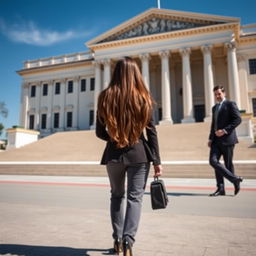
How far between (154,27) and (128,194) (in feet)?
111

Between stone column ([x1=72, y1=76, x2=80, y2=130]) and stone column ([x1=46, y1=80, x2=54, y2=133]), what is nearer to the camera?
stone column ([x1=72, y1=76, x2=80, y2=130])

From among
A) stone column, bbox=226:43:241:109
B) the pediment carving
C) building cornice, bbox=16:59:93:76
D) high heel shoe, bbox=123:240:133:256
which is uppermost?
the pediment carving

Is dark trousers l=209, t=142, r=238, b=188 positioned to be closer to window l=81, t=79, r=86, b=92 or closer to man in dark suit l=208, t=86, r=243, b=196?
man in dark suit l=208, t=86, r=243, b=196

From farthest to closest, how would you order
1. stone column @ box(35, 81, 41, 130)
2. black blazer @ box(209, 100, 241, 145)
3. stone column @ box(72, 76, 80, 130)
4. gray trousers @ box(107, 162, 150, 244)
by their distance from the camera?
1. stone column @ box(35, 81, 41, 130)
2. stone column @ box(72, 76, 80, 130)
3. black blazer @ box(209, 100, 241, 145)
4. gray trousers @ box(107, 162, 150, 244)

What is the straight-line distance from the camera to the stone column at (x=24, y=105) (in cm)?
4222

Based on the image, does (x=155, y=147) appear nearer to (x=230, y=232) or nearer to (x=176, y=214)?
(x=230, y=232)

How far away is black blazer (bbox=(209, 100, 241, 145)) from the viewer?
5527 mm

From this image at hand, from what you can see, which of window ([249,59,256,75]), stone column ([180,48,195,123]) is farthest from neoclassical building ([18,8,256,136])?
window ([249,59,256,75])

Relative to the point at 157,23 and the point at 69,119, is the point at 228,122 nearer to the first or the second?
the point at 157,23

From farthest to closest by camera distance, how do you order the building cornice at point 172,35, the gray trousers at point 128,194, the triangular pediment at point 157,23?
the triangular pediment at point 157,23 → the building cornice at point 172,35 → the gray trousers at point 128,194

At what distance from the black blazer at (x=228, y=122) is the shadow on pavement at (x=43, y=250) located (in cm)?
417

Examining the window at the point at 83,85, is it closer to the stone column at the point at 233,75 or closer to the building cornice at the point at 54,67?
the building cornice at the point at 54,67

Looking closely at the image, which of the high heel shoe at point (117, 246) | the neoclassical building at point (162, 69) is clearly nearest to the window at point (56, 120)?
the neoclassical building at point (162, 69)

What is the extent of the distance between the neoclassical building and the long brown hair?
26721 mm
